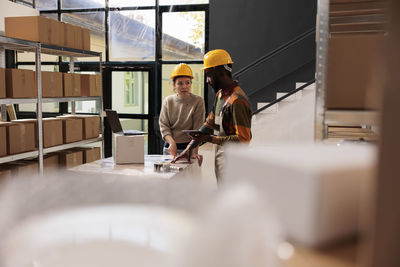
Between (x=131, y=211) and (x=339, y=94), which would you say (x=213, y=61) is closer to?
(x=339, y=94)

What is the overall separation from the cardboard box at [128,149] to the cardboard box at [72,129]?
1.79 meters

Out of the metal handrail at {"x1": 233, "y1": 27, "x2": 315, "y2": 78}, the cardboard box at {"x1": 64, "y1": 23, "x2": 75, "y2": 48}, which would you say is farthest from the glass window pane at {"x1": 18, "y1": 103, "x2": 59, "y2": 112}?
the metal handrail at {"x1": 233, "y1": 27, "x2": 315, "y2": 78}

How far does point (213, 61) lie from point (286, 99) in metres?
4.04

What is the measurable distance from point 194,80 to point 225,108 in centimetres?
465

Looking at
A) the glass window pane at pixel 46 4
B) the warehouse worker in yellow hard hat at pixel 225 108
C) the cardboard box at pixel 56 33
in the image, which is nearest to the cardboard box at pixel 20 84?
the cardboard box at pixel 56 33

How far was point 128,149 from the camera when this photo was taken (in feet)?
10.6

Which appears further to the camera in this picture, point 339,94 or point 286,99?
point 286,99

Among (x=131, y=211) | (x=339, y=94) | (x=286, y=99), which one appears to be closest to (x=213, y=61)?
(x=339, y=94)

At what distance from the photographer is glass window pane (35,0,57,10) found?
26.1 feet

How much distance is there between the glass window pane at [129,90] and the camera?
7.32 metres

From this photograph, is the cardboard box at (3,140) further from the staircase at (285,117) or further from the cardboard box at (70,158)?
the staircase at (285,117)

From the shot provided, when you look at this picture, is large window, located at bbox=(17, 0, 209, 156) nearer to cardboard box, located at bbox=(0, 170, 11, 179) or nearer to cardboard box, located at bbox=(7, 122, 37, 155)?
cardboard box, located at bbox=(7, 122, 37, 155)

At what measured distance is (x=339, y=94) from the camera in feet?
2.75

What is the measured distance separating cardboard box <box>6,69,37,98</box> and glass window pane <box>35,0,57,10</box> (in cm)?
466
